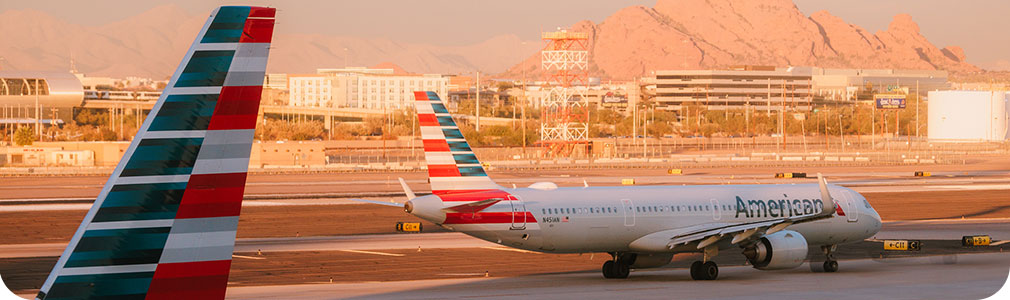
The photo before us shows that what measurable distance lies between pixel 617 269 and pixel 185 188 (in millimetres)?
28046

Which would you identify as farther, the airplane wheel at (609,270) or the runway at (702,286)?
the airplane wheel at (609,270)

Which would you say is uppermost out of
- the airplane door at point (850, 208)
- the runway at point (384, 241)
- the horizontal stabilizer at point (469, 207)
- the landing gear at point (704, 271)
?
the horizontal stabilizer at point (469, 207)

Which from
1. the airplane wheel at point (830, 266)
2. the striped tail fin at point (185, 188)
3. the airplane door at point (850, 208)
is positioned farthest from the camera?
the airplane door at point (850, 208)

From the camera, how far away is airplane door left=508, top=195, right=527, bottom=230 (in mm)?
33531

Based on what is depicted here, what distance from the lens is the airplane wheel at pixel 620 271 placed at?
36531 mm

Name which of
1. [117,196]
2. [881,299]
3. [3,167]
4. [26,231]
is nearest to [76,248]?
[117,196]

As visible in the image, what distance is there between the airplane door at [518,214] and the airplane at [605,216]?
0.03 m

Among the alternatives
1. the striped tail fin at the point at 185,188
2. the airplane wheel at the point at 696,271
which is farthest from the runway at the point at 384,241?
the striped tail fin at the point at 185,188

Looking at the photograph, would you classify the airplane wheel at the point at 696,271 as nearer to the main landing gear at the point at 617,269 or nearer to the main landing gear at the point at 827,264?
the main landing gear at the point at 617,269

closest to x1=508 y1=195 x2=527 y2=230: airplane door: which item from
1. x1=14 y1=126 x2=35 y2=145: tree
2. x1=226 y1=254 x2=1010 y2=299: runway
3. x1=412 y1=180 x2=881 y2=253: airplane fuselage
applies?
x1=412 y1=180 x2=881 y2=253: airplane fuselage

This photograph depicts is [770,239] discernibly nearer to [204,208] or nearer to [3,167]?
[204,208]

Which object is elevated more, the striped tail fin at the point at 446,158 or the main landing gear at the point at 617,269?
the striped tail fin at the point at 446,158

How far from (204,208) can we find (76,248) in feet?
3.56

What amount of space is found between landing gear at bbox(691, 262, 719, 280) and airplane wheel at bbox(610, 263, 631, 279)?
221 cm
